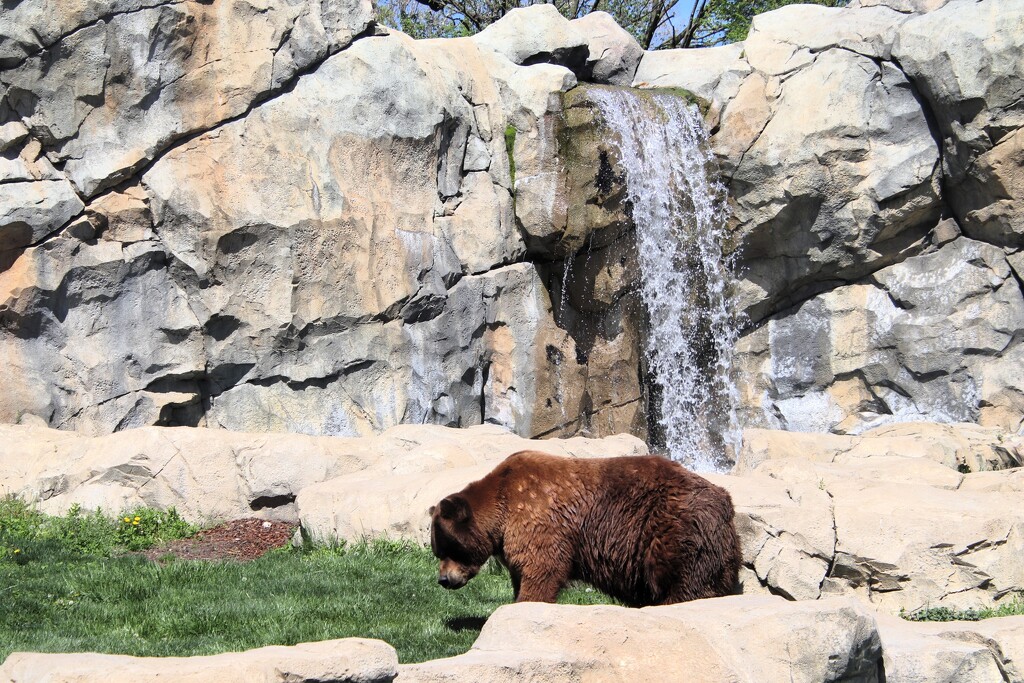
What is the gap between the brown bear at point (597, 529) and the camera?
6.54 m

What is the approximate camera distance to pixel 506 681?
479cm

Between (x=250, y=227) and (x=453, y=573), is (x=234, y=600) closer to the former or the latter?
(x=453, y=573)

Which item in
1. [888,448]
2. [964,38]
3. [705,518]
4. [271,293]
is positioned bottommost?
[888,448]

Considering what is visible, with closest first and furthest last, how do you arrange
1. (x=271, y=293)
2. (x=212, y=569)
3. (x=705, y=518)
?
(x=705, y=518) → (x=212, y=569) → (x=271, y=293)

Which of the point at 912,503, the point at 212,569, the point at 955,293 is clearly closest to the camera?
the point at 912,503

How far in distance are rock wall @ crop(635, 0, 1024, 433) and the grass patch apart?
970 centimetres

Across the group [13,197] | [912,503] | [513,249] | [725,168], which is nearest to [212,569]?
[912,503]

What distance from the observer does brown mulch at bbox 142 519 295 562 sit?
9.74 metres

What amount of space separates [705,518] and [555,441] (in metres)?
5.66

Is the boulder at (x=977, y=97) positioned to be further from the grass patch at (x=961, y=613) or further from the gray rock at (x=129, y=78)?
the grass patch at (x=961, y=613)

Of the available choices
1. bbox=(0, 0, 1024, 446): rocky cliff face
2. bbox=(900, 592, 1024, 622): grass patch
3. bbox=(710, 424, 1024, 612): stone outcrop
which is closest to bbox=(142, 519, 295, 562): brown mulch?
bbox=(0, 0, 1024, 446): rocky cliff face

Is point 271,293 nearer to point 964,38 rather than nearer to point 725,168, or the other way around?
point 725,168

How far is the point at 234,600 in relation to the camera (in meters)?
7.87

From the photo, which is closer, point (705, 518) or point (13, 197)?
point (705, 518)
